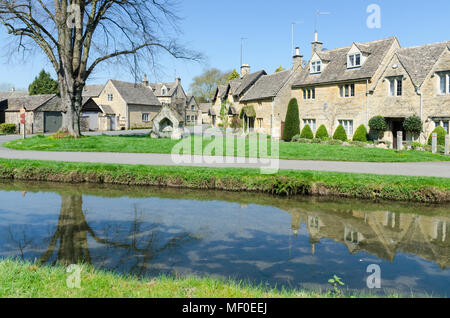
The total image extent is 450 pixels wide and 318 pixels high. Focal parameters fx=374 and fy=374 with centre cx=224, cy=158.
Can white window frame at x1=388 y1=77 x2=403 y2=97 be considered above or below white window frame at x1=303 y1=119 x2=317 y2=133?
above

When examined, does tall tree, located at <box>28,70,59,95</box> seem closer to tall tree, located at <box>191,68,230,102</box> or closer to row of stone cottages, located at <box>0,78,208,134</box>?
row of stone cottages, located at <box>0,78,208,134</box>

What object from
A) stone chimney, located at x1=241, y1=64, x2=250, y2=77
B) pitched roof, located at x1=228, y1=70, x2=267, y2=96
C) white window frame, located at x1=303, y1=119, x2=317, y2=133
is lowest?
white window frame, located at x1=303, y1=119, x2=317, y2=133

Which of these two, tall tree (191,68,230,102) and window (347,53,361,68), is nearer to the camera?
window (347,53,361,68)

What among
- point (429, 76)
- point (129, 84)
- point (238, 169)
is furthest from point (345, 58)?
point (129, 84)

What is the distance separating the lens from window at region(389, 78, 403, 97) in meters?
29.0

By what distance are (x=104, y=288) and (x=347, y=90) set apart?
31781mm

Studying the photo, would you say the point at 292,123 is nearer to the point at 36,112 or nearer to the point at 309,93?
the point at 309,93

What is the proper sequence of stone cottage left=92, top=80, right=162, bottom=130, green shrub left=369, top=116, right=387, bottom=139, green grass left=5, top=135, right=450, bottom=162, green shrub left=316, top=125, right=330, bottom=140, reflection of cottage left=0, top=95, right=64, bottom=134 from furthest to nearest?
stone cottage left=92, top=80, right=162, bottom=130, reflection of cottage left=0, top=95, right=64, bottom=134, green shrub left=316, top=125, right=330, bottom=140, green shrub left=369, top=116, right=387, bottom=139, green grass left=5, top=135, right=450, bottom=162

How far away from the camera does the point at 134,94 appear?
6212 centimetres

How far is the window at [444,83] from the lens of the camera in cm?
2612

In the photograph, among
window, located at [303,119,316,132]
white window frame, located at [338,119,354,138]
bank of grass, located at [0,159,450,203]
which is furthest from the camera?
window, located at [303,119,316,132]

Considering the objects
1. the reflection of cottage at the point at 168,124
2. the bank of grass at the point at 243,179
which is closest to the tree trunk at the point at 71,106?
the reflection of cottage at the point at 168,124

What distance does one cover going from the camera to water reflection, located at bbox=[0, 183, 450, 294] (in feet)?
22.1

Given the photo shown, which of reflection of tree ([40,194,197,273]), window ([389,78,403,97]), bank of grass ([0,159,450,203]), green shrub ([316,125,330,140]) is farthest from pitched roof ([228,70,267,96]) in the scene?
reflection of tree ([40,194,197,273])
